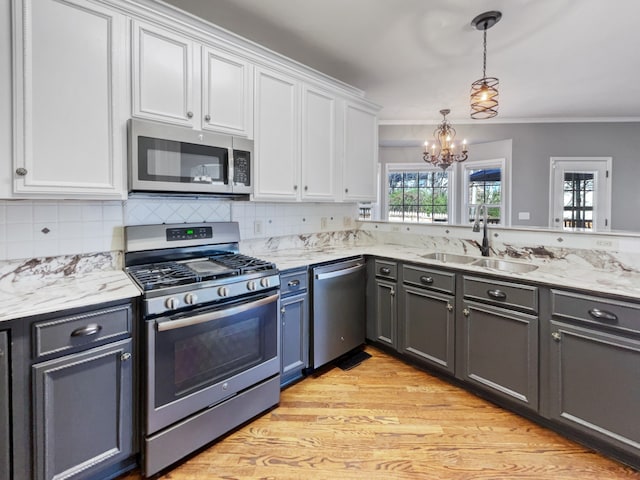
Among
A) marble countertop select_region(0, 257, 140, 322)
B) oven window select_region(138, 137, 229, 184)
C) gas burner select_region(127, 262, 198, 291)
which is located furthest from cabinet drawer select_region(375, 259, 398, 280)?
marble countertop select_region(0, 257, 140, 322)

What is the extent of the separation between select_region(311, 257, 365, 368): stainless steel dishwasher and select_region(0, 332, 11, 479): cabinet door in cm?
167

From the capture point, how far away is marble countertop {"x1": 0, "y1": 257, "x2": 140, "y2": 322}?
1.37 meters

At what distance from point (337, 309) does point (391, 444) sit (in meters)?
1.03

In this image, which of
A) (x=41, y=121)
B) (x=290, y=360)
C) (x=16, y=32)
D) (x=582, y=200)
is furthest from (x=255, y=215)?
(x=582, y=200)

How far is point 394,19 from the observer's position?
232 cm

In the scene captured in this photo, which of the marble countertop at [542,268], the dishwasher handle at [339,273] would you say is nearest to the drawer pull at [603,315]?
the marble countertop at [542,268]

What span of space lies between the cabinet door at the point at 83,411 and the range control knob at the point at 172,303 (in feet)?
0.78

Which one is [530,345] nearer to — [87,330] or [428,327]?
[428,327]

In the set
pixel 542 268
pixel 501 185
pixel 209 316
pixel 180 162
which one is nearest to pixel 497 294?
pixel 542 268

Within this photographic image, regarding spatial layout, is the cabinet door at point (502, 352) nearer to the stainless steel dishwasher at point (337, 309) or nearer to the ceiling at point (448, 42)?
the stainless steel dishwasher at point (337, 309)

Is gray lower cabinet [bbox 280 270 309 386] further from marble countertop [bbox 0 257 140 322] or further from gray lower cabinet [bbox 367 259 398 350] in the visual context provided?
marble countertop [bbox 0 257 140 322]

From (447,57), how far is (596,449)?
3.08m

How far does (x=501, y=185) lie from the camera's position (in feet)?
18.3

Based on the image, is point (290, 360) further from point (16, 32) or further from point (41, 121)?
point (16, 32)
